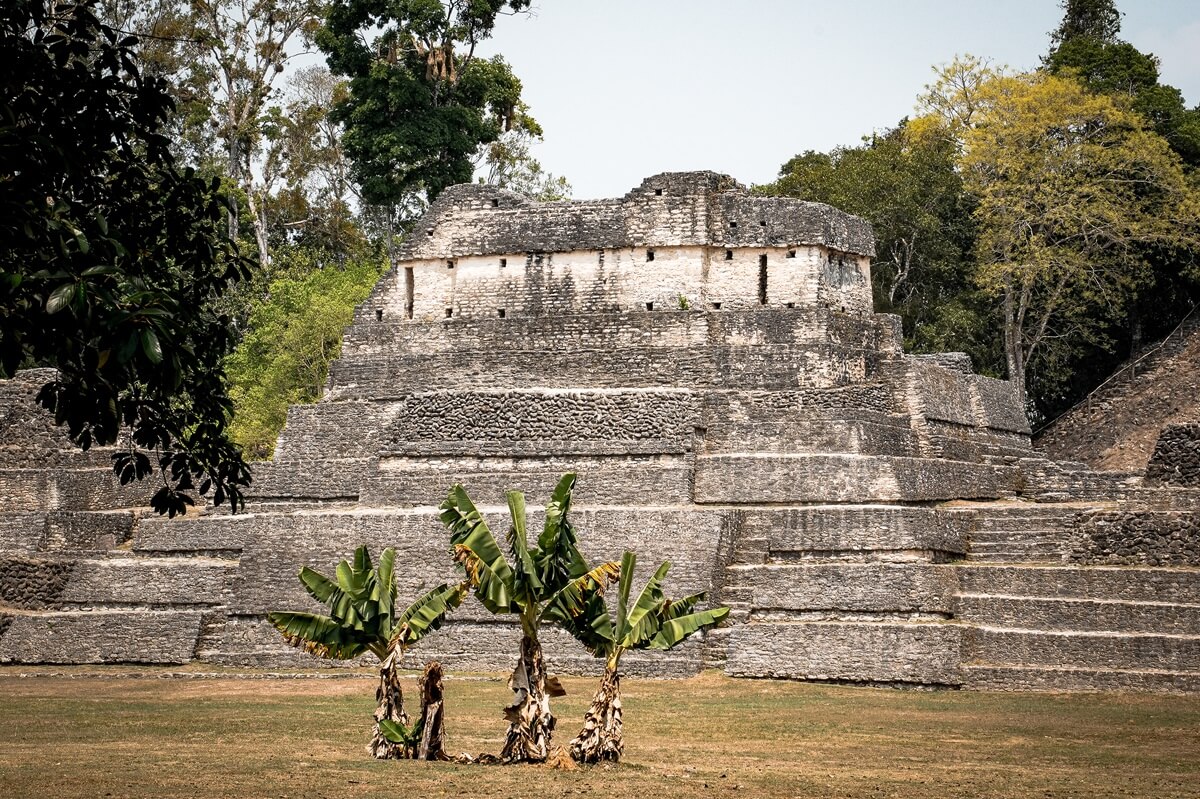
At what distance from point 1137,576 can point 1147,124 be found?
20879 mm

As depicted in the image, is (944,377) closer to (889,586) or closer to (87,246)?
(889,586)

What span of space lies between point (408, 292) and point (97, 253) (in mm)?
25463

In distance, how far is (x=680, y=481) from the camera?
30281 mm

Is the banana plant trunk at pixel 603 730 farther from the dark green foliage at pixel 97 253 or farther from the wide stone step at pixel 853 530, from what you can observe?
the wide stone step at pixel 853 530

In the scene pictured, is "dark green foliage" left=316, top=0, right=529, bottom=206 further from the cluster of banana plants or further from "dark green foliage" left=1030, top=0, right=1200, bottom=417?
the cluster of banana plants

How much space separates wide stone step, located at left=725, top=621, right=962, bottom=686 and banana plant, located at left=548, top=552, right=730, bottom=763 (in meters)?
7.29

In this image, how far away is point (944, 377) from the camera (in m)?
35.1

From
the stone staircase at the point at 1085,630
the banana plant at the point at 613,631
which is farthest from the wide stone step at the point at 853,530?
the banana plant at the point at 613,631

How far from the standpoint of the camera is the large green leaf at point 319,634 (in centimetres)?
1891

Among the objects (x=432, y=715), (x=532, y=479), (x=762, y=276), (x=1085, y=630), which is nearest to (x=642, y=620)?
(x=432, y=715)

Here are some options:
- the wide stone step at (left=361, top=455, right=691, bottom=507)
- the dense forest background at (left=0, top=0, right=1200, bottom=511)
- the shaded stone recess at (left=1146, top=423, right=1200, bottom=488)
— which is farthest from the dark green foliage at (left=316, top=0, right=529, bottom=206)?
the shaded stone recess at (left=1146, top=423, right=1200, bottom=488)

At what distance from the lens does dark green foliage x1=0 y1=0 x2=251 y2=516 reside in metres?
10.0

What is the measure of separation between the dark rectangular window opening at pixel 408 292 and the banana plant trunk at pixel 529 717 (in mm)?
18956

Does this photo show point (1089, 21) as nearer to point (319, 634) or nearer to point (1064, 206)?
point (1064, 206)
